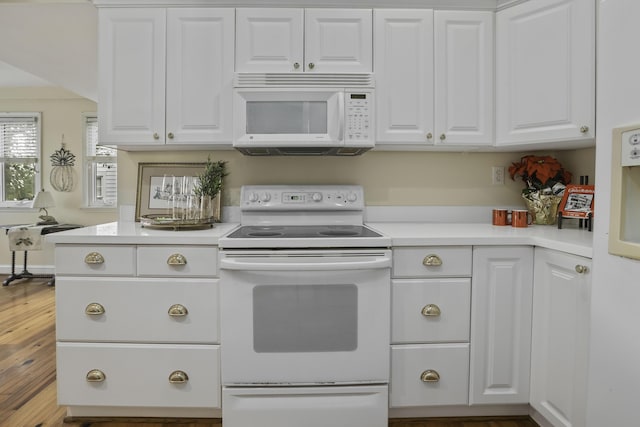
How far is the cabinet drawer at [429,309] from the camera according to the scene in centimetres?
178

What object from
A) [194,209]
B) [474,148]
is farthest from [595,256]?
[194,209]

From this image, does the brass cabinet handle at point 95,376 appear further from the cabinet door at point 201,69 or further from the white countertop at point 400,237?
the cabinet door at point 201,69

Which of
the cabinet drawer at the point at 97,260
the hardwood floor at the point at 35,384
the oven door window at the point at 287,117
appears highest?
the oven door window at the point at 287,117

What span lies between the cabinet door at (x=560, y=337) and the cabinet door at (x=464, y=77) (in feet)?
2.41

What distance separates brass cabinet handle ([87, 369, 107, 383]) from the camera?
5.82 ft

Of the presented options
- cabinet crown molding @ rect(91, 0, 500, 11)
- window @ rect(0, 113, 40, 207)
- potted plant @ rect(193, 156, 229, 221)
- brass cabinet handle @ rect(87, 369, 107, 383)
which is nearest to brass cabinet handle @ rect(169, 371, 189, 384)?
brass cabinet handle @ rect(87, 369, 107, 383)

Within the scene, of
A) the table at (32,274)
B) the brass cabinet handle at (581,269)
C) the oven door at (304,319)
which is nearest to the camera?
the brass cabinet handle at (581,269)

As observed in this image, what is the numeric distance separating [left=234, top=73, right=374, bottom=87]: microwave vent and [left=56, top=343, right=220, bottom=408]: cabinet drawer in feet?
4.15

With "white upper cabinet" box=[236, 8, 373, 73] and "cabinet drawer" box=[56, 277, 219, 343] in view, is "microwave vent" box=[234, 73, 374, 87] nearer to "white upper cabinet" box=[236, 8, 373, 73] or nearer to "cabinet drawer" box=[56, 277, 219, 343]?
"white upper cabinet" box=[236, 8, 373, 73]

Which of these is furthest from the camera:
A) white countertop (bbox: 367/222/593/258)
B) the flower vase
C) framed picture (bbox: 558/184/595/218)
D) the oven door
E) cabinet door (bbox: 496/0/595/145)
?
the flower vase

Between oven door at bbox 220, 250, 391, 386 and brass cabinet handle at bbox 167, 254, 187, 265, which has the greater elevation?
brass cabinet handle at bbox 167, 254, 187, 265

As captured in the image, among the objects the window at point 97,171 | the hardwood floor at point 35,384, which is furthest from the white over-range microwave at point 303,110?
the window at point 97,171

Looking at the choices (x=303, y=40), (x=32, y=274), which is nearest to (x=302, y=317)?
(x=303, y=40)

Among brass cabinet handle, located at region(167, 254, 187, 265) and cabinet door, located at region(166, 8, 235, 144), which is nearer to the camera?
brass cabinet handle, located at region(167, 254, 187, 265)
